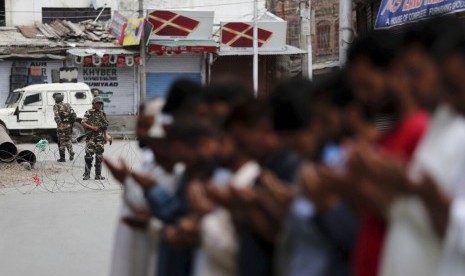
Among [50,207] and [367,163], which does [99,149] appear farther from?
[367,163]

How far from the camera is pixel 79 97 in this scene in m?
27.7

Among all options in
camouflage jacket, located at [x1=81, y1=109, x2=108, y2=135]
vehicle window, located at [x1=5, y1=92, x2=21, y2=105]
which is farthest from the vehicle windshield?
camouflage jacket, located at [x1=81, y1=109, x2=108, y2=135]

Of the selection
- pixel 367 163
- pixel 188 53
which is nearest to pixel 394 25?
pixel 367 163

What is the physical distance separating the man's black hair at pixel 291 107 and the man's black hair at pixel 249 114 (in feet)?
0.11

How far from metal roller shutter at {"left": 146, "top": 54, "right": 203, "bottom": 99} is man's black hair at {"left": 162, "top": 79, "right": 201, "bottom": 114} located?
3018 cm

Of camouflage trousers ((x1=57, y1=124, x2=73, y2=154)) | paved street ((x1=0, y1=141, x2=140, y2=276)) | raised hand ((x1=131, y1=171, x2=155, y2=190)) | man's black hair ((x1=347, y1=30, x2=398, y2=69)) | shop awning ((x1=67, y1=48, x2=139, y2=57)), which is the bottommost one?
paved street ((x1=0, y1=141, x2=140, y2=276))

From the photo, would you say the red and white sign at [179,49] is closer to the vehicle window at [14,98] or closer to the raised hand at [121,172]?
the vehicle window at [14,98]

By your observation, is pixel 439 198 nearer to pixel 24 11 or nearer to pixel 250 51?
pixel 250 51

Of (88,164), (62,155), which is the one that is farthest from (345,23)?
(62,155)

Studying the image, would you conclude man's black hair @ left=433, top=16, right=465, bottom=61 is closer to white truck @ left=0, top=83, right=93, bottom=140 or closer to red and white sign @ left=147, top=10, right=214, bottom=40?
white truck @ left=0, top=83, right=93, bottom=140

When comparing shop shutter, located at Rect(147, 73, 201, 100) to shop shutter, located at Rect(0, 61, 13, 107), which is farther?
shop shutter, located at Rect(147, 73, 201, 100)

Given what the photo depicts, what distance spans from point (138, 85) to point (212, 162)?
100 feet

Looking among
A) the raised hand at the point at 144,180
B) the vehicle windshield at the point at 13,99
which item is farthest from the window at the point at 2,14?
the raised hand at the point at 144,180

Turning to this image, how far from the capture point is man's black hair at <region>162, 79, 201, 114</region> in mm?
3875
